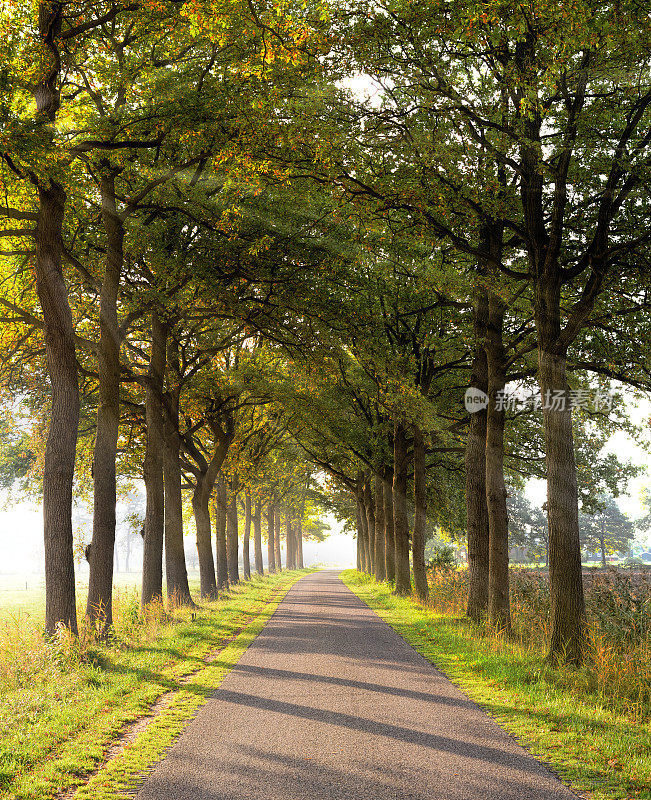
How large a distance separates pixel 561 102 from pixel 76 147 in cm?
838

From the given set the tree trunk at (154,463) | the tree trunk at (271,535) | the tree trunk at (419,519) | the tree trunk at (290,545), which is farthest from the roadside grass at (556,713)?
the tree trunk at (290,545)

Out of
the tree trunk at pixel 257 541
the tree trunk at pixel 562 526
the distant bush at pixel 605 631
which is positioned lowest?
the tree trunk at pixel 257 541

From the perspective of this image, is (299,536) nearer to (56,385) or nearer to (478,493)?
(478,493)

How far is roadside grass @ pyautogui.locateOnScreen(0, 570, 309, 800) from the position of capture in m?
5.62

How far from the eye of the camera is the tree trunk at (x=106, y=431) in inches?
507

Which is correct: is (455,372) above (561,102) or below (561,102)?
below

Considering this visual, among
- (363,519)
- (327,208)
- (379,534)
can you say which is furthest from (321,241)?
(363,519)

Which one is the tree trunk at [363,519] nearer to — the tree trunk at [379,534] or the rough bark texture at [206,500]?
the tree trunk at [379,534]

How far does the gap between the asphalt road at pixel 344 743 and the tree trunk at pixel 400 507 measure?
1267 cm

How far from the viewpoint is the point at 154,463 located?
17391mm

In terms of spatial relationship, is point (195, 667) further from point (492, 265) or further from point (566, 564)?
point (492, 265)

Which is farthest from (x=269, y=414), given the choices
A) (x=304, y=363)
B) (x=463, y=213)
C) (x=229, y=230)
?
(x=463, y=213)

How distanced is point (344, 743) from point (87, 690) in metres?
3.64

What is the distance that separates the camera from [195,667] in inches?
404
